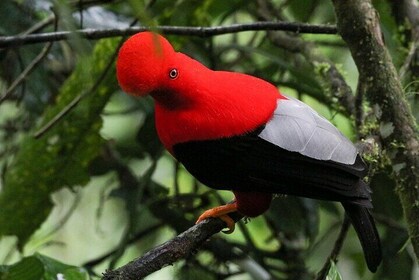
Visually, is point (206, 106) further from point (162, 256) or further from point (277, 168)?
point (162, 256)

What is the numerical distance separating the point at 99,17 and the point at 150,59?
1.35 m

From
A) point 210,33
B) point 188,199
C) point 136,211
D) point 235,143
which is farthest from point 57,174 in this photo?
point 235,143

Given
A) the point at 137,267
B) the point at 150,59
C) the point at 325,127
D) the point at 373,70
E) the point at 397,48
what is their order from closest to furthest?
1. the point at 137,267
2. the point at 150,59
3. the point at 325,127
4. the point at 373,70
5. the point at 397,48

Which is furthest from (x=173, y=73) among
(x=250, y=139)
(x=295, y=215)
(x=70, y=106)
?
(x=295, y=215)

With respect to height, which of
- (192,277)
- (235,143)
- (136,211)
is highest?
(235,143)

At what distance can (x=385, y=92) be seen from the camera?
188 centimetres

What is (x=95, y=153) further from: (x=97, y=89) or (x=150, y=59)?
(x=150, y=59)

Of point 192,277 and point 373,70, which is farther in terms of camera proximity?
point 192,277

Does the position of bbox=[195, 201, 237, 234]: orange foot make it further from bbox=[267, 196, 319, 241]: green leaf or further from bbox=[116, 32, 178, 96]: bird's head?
bbox=[267, 196, 319, 241]: green leaf

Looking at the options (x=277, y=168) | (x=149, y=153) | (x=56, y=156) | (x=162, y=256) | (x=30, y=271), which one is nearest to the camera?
(x=162, y=256)

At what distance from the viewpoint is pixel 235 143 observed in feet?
5.37

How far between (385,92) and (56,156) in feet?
3.79

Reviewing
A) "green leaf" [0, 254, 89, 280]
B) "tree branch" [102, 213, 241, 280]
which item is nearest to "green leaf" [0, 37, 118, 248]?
"green leaf" [0, 254, 89, 280]

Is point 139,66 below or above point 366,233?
above
